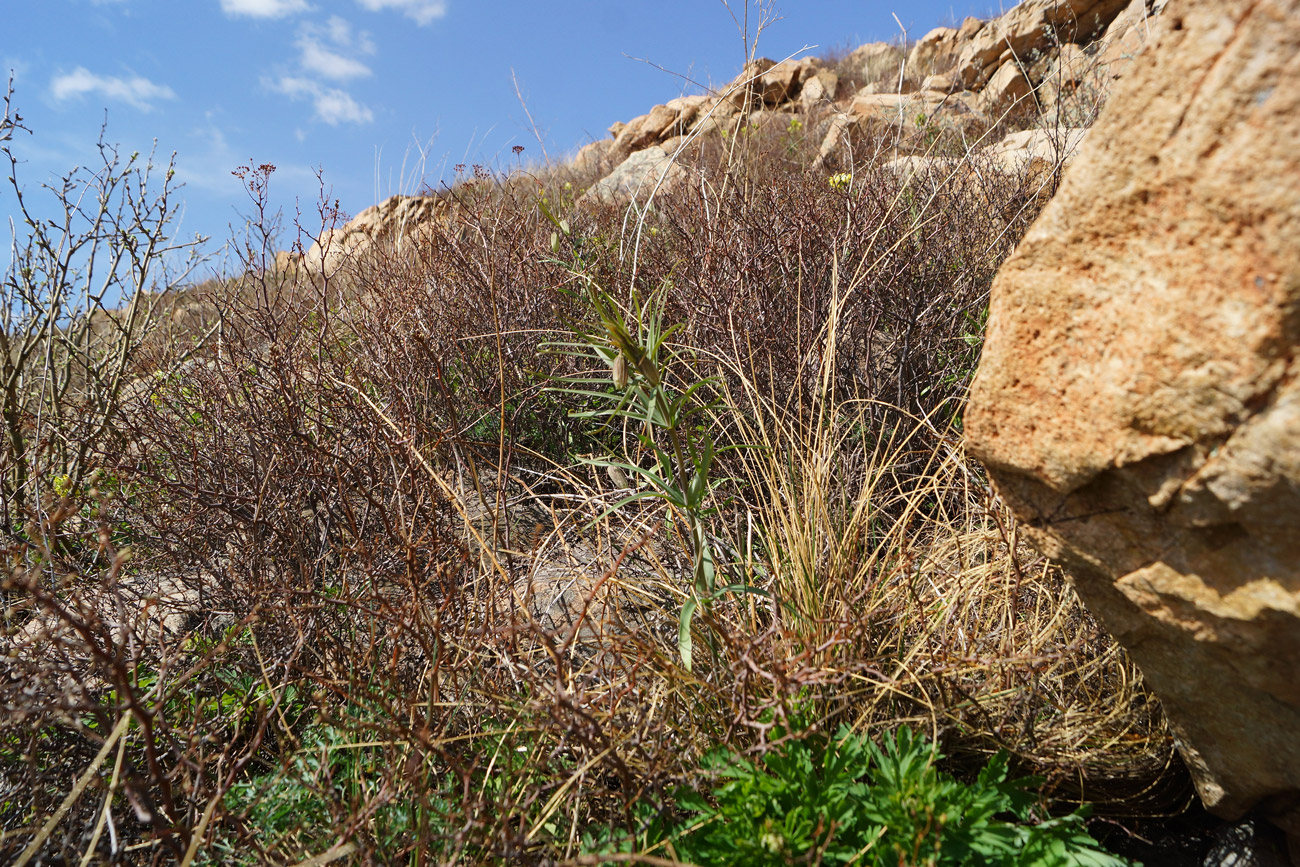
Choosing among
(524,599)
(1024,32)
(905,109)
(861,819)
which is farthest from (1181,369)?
(1024,32)

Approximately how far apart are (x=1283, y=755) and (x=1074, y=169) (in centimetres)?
119

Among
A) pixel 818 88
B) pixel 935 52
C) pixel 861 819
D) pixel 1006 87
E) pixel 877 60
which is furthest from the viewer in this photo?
pixel 877 60

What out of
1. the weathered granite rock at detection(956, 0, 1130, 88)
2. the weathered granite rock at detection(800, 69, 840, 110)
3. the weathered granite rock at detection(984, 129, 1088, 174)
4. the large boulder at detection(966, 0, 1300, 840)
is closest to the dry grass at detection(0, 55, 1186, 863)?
the weathered granite rock at detection(984, 129, 1088, 174)

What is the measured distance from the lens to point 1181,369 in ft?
3.50

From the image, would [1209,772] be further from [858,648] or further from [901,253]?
[901,253]

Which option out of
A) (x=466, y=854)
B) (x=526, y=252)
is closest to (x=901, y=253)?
(x=526, y=252)

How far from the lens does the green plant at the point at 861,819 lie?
136 centimetres

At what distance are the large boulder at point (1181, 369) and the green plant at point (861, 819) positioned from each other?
44 cm

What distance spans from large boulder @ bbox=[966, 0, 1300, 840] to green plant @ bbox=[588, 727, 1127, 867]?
436 mm

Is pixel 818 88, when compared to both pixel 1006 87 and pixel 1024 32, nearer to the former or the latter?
pixel 1024 32

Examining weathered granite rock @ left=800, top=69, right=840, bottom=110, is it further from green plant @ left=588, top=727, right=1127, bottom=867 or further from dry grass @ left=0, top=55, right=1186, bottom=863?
green plant @ left=588, top=727, right=1127, bottom=867

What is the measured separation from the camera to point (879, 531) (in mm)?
2709

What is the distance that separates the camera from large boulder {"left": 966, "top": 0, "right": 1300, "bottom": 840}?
98cm

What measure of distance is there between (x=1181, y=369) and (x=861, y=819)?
983 millimetres
